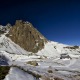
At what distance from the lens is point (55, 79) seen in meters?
25.5

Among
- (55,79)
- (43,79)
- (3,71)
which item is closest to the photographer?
(3,71)

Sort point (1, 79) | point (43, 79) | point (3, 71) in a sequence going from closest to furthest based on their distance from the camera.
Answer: point (1, 79) → point (3, 71) → point (43, 79)

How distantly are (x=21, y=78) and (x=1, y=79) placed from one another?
1786 millimetres

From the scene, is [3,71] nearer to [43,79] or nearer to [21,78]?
[21,78]

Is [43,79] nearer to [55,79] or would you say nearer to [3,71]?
[55,79]

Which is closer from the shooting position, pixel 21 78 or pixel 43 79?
pixel 21 78

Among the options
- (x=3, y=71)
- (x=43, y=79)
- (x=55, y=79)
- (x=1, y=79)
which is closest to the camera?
(x=1, y=79)

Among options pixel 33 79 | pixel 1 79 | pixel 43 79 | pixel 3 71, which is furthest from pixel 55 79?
pixel 1 79

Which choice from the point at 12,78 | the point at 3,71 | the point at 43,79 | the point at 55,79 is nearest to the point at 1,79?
the point at 12,78

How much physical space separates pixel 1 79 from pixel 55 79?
32.9 feet

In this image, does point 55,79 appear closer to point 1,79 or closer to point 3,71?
point 3,71

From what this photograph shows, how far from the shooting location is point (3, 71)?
19172 mm

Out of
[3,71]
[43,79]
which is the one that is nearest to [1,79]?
[3,71]

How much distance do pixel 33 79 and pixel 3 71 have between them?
289cm
